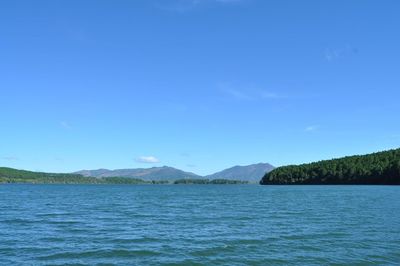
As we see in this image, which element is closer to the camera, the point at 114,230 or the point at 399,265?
the point at 399,265

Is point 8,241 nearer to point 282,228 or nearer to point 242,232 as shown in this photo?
point 242,232

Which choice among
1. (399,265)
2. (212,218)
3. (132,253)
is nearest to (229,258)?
(132,253)

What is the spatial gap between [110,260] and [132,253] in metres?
2.42

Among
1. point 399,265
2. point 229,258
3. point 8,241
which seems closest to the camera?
point 399,265

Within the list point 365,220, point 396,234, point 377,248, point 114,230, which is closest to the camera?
point 377,248

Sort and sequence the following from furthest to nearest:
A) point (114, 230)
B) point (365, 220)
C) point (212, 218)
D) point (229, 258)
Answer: point (212, 218) < point (365, 220) < point (114, 230) < point (229, 258)

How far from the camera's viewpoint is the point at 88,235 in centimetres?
3784

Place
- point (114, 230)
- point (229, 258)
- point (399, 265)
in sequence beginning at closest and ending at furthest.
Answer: point (399, 265)
point (229, 258)
point (114, 230)

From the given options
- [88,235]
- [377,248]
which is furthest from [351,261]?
[88,235]

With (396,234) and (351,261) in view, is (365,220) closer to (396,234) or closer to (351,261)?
(396,234)

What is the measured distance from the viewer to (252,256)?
28938 mm

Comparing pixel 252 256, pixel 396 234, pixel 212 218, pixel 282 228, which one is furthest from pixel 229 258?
pixel 212 218

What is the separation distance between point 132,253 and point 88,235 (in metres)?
9.47

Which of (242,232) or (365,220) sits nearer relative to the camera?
(242,232)
